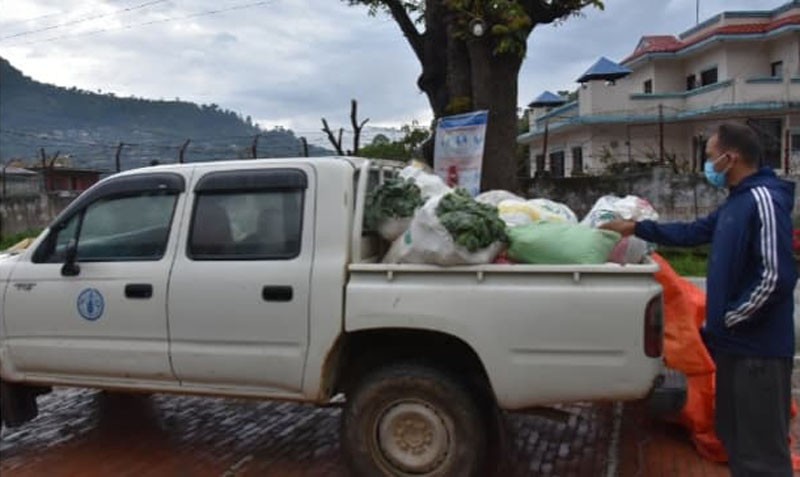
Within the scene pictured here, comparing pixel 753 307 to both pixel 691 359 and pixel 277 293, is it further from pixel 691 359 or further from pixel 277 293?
pixel 277 293

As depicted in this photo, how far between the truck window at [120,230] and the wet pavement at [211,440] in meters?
1.33

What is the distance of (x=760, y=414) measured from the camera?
359 cm

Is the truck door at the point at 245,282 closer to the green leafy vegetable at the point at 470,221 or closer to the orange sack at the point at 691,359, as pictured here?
the green leafy vegetable at the point at 470,221

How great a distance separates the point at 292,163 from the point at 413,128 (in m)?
23.6

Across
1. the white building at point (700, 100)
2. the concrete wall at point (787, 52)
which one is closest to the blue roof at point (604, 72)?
the white building at point (700, 100)

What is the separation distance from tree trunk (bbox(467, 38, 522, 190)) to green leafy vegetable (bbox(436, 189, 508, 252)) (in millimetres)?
3901

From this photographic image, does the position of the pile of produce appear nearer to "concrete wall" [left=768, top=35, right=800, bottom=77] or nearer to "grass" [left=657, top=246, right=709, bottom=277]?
"grass" [left=657, top=246, right=709, bottom=277]

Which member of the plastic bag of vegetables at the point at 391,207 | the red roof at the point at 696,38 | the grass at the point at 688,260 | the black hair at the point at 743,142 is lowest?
the grass at the point at 688,260

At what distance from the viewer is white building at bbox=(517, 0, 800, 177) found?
2323 centimetres

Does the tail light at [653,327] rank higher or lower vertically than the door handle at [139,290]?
lower

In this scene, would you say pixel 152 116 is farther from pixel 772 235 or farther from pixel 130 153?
pixel 772 235

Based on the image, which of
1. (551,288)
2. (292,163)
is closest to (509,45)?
(292,163)

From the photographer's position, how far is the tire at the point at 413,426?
13.6 feet

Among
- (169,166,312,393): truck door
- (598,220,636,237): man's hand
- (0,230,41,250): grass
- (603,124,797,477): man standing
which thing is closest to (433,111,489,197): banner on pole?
(598,220,636,237): man's hand
